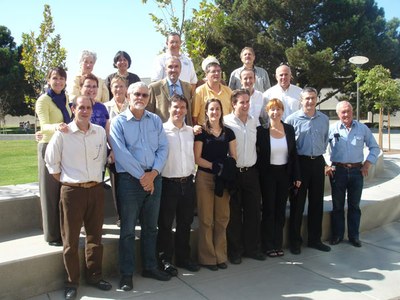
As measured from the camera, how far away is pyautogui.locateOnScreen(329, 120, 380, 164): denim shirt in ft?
17.7

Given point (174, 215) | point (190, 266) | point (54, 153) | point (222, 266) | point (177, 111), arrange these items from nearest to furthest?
point (54, 153) < point (177, 111) < point (174, 215) < point (190, 266) < point (222, 266)

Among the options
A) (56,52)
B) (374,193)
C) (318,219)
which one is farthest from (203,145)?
(56,52)

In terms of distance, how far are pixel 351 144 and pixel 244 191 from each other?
173 cm

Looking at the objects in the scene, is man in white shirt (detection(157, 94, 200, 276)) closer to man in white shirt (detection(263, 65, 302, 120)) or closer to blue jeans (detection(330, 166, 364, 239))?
man in white shirt (detection(263, 65, 302, 120))

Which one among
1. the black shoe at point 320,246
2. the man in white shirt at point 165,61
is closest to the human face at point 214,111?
the man in white shirt at point 165,61

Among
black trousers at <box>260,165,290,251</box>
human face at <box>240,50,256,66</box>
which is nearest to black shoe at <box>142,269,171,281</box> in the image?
black trousers at <box>260,165,290,251</box>

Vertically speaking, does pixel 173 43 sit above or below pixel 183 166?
above

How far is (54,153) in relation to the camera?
3.78 m

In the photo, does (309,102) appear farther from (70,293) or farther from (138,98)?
(70,293)

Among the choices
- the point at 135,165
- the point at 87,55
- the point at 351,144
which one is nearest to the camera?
the point at 135,165

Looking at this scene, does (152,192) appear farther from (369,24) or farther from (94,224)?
(369,24)

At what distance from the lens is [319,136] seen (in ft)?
16.9

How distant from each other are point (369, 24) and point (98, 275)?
1129 inches

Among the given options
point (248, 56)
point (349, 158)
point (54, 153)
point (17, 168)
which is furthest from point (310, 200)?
point (17, 168)
